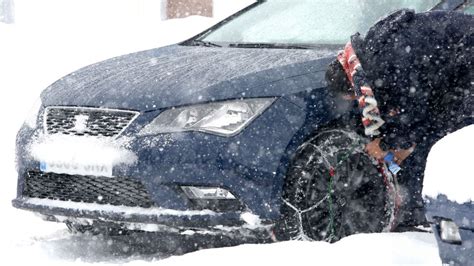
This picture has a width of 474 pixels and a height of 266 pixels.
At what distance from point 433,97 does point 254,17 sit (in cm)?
219

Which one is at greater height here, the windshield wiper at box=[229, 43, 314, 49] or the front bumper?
the windshield wiper at box=[229, 43, 314, 49]

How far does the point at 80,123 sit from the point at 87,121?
1.9 inches

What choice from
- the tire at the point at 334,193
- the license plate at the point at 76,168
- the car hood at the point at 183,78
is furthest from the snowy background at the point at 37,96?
the car hood at the point at 183,78

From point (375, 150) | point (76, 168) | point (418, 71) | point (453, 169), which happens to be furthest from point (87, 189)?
point (453, 169)

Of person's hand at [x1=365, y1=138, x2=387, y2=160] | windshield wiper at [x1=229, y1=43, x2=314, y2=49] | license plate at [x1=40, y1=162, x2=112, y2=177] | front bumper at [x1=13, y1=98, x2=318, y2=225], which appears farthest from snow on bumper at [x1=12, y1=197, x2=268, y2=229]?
windshield wiper at [x1=229, y1=43, x2=314, y2=49]

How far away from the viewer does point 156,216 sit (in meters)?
5.33

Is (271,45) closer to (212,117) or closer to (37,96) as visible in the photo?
(212,117)

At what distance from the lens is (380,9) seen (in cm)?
620

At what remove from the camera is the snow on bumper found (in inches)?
207

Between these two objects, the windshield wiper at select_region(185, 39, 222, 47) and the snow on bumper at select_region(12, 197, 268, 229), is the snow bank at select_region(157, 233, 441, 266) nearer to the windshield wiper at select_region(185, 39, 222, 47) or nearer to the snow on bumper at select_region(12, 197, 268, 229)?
the snow on bumper at select_region(12, 197, 268, 229)

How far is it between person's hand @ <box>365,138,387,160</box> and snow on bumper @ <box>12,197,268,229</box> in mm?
652

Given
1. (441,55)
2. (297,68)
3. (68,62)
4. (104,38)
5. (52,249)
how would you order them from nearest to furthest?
1. (441,55)
2. (297,68)
3. (52,249)
4. (68,62)
5. (104,38)

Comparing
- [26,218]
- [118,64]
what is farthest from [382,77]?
[26,218]

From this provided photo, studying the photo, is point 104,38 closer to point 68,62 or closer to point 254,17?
point 68,62
